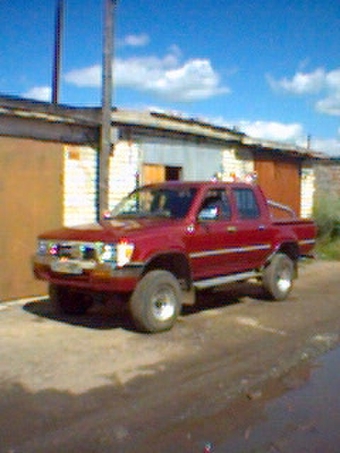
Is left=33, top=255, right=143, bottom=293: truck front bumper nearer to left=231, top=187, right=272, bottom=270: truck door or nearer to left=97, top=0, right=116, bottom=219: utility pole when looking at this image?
left=231, top=187, right=272, bottom=270: truck door

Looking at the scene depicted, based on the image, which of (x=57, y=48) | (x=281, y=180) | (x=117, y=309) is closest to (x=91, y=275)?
(x=117, y=309)

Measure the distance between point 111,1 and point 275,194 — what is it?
734 cm

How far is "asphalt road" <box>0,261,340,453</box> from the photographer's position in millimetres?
4270

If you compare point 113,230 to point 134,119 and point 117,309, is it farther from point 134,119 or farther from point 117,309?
point 134,119

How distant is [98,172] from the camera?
10414 mm

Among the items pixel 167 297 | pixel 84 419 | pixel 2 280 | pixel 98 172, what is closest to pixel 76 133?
pixel 98 172

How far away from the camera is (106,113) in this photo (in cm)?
1020

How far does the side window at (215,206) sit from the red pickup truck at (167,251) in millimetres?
15

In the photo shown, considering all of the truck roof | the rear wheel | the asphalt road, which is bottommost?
the asphalt road

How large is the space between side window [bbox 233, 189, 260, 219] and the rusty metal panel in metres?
6.26

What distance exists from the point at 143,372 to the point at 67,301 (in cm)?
278

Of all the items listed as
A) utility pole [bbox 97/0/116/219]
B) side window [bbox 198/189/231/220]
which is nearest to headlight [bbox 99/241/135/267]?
side window [bbox 198/189/231/220]

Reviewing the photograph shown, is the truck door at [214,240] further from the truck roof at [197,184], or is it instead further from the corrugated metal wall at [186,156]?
the corrugated metal wall at [186,156]

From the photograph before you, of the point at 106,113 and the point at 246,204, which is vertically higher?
the point at 106,113
